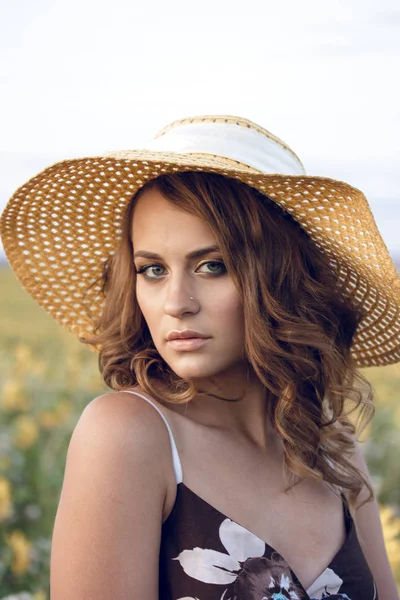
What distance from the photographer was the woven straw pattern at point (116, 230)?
195 centimetres

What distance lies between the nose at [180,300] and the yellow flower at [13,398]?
203 centimetres

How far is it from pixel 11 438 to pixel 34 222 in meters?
1.46

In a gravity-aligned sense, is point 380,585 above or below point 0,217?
below

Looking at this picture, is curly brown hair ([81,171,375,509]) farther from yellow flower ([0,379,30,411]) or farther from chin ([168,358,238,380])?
yellow flower ([0,379,30,411])

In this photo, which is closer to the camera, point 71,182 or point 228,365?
point 228,365

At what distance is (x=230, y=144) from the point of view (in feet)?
6.55

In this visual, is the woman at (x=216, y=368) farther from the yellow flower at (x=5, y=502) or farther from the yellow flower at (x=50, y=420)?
the yellow flower at (x=50, y=420)

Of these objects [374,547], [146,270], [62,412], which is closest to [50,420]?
[62,412]

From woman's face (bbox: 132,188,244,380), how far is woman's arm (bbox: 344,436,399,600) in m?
0.76

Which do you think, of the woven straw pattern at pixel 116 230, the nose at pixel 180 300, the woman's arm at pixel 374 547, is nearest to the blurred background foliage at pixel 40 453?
the woven straw pattern at pixel 116 230

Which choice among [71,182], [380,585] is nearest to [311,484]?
[380,585]

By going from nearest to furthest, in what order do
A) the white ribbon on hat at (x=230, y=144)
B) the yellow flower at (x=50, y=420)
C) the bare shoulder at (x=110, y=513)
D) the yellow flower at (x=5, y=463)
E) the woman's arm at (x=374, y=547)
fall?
the bare shoulder at (x=110, y=513) → the white ribbon on hat at (x=230, y=144) → the woman's arm at (x=374, y=547) → the yellow flower at (x=5, y=463) → the yellow flower at (x=50, y=420)

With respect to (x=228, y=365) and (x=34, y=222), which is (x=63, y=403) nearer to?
(x=34, y=222)

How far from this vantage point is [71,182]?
219 cm
